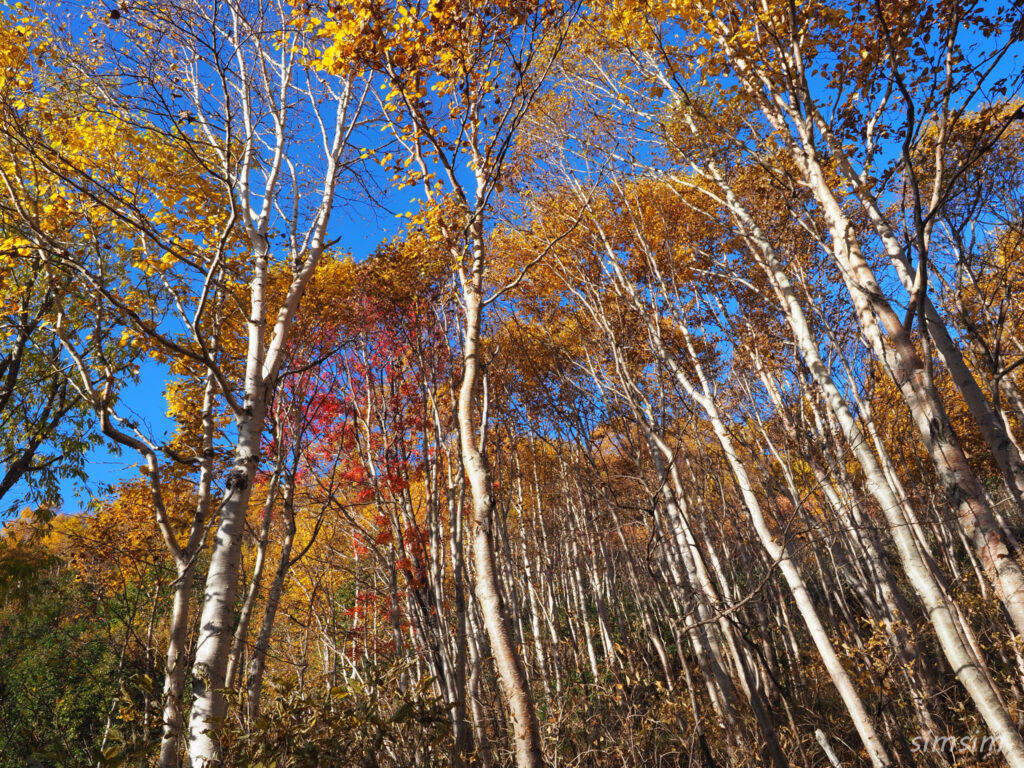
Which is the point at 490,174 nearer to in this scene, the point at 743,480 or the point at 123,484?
the point at 743,480

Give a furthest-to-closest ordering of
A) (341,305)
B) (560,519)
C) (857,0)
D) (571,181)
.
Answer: (560,519) < (341,305) < (571,181) < (857,0)

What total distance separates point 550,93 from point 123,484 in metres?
9.83

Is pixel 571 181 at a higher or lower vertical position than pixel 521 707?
higher

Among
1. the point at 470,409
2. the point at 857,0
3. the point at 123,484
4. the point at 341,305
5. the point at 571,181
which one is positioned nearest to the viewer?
the point at 470,409

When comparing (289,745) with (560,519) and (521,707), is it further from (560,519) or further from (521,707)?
(560,519)

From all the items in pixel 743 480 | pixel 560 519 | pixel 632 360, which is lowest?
pixel 743 480

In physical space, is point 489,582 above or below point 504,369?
below

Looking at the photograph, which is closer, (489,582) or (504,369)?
(489,582)

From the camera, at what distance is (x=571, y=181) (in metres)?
6.44

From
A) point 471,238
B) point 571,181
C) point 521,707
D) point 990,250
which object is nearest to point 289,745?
point 521,707

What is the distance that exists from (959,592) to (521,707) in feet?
27.1

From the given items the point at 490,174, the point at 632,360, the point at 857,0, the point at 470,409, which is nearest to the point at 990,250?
the point at 632,360

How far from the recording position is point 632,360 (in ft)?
27.4

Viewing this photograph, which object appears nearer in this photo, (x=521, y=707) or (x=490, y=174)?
(x=521, y=707)
